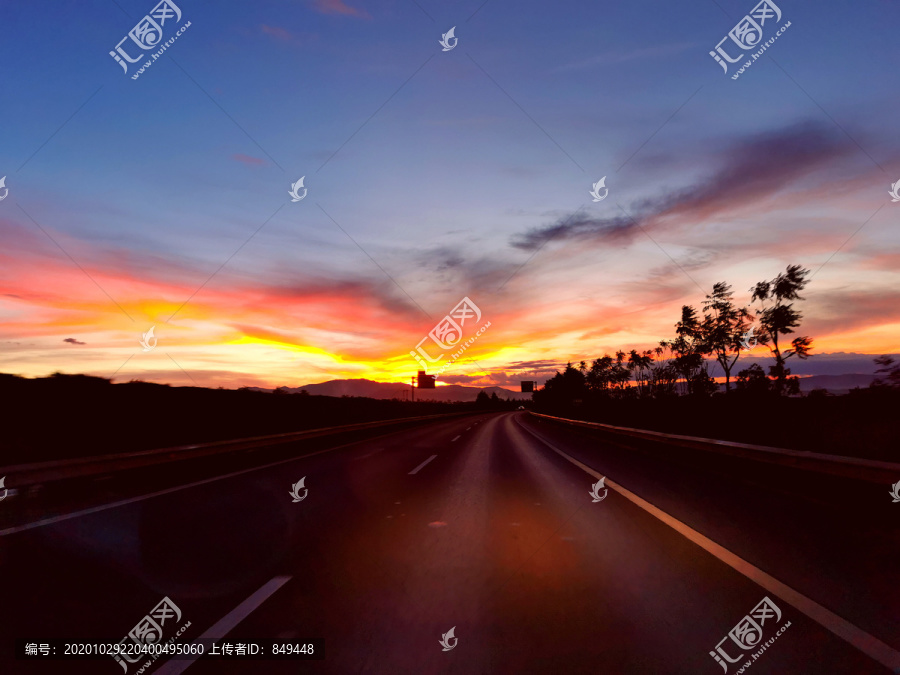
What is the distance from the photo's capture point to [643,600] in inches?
165

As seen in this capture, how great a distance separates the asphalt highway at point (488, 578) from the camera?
131 inches

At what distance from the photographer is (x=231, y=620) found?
371 centimetres

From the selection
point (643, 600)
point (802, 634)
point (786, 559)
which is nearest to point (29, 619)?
point (643, 600)

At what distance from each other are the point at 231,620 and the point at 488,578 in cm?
223

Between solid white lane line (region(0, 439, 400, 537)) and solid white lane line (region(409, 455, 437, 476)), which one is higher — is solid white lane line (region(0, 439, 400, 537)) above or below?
above

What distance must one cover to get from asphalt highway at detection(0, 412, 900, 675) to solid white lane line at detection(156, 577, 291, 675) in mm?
19

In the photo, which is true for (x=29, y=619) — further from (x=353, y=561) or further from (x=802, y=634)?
(x=802, y=634)

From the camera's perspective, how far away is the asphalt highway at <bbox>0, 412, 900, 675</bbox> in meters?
3.32

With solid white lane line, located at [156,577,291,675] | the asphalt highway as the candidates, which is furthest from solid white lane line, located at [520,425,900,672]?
solid white lane line, located at [156,577,291,675]

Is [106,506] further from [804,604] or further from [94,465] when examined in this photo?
[804,604]

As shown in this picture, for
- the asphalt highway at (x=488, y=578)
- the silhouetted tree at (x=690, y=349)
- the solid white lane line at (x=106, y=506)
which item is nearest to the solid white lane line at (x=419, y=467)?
the asphalt highway at (x=488, y=578)

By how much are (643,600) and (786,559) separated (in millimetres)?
1928

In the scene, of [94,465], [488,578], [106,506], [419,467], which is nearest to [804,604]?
[488,578]

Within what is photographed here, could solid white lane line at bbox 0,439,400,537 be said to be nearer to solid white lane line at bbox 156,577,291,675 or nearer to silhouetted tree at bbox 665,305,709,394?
solid white lane line at bbox 156,577,291,675
